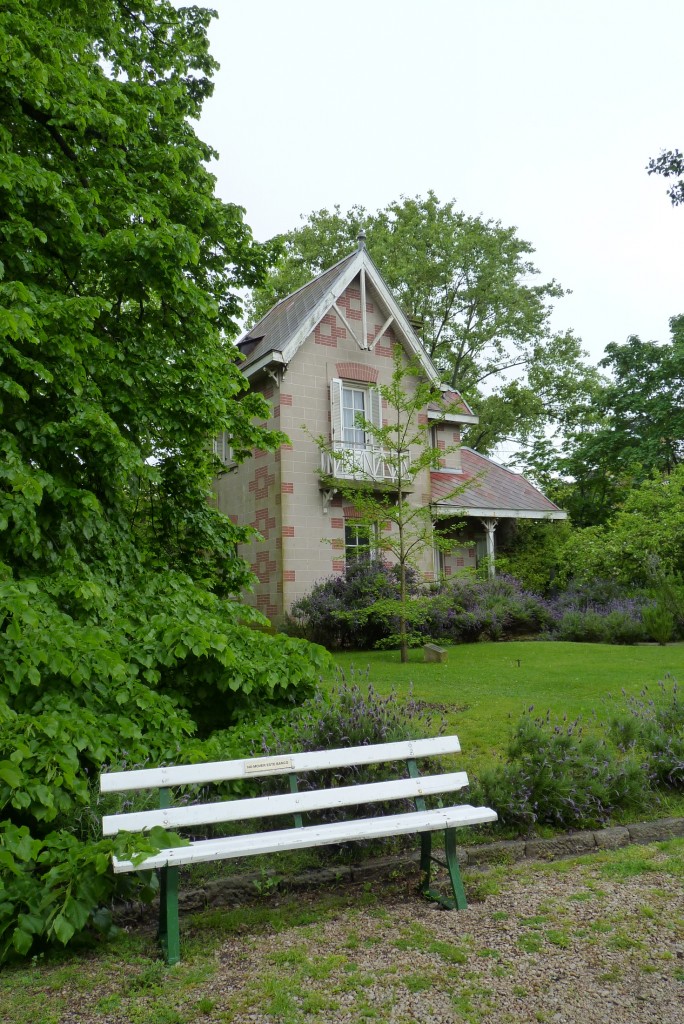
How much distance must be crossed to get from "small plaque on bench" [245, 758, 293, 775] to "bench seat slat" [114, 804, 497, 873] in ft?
1.07

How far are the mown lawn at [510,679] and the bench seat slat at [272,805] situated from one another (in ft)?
6.14

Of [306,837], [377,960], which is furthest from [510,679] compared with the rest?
[377,960]

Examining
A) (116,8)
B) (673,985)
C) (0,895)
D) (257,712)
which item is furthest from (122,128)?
(673,985)

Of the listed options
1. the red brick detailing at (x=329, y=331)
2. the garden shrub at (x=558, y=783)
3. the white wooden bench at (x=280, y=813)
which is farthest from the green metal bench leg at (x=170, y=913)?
the red brick detailing at (x=329, y=331)

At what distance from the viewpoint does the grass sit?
3291 millimetres

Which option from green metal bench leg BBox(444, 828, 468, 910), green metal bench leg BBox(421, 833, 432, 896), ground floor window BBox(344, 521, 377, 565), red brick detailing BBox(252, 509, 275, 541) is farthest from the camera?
red brick detailing BBox(252, 509, 275, 541)

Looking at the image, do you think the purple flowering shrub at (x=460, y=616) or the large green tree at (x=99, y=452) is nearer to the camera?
the large green tree at (x=99, y=452)

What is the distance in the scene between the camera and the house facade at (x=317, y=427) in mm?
18000

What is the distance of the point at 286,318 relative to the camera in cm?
1998

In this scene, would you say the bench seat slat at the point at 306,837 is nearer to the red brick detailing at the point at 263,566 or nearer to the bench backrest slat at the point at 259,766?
the bench backrest slat at the point at 259,766

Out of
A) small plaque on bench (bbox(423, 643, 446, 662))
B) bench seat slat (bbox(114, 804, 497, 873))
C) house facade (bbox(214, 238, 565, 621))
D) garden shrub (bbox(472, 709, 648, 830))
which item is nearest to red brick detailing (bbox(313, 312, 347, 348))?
house facade (bbox(214, 238, 565, 621))

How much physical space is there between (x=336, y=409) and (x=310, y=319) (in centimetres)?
218

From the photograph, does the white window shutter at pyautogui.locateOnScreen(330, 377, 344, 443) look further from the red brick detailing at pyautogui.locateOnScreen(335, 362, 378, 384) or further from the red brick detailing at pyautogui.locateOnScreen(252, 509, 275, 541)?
the red brick detailing at pyautogui.locateOnScreen(252, 509, 275, 541)

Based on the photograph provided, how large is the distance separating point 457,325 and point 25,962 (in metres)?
31.6
